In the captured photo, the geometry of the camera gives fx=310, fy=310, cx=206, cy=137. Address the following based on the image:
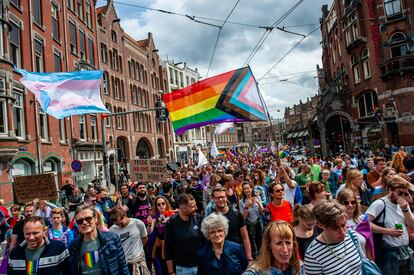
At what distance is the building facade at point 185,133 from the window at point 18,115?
30414 mm

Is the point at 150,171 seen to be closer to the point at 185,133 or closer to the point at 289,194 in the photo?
the point at 289,194

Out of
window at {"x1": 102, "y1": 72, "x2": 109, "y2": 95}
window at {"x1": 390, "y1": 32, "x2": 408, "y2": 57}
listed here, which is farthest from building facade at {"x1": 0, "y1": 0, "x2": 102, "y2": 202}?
window at {"x1": 390, "y1": 32, "x2": 408, "y2": 57}

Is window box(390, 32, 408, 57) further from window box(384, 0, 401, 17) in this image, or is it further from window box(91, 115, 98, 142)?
window box(91, 115, 98, 142)

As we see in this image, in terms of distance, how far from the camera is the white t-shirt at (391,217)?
361 cm

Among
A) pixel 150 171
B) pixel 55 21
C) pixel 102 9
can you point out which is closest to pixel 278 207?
pixel 150 171

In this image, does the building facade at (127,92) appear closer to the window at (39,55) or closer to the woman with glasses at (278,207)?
the window at (39,55)

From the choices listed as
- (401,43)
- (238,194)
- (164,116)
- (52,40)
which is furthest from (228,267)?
(401,43)

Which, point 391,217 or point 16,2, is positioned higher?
point 16,2

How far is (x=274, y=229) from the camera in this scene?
259 cm

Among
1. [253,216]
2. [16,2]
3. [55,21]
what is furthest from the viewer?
[55,21]

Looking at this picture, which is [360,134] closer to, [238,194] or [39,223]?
[238,194]

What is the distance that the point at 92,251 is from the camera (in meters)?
3.40

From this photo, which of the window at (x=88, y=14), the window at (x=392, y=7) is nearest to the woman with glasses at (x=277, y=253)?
the window at (x=392, y=7)

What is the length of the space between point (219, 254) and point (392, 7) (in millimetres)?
26786
